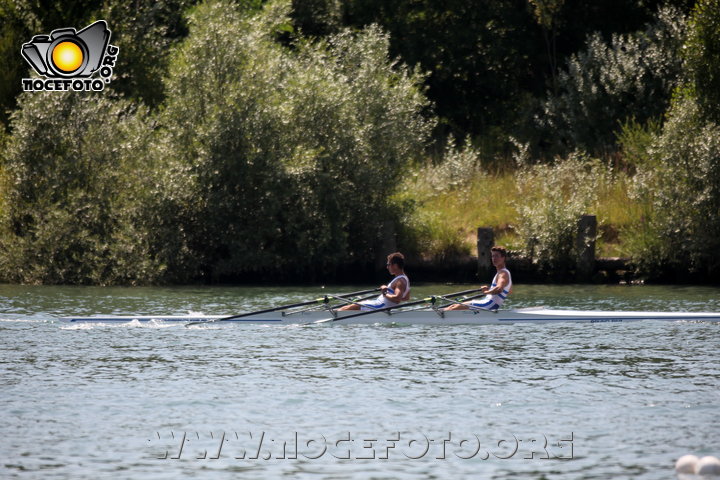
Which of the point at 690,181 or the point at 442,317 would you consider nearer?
the point at 442,317

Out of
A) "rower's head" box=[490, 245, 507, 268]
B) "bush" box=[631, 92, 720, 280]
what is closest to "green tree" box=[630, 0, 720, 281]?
"bush" box=[631, 92, 720, 280]

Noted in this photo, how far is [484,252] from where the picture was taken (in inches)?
1264

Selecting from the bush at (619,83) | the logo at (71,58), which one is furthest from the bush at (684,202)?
the logo at (71,58)

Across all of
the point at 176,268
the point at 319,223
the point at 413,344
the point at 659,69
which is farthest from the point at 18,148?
the point at 659,69

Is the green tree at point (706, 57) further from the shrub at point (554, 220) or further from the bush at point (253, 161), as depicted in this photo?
the bush at point (253, 161)

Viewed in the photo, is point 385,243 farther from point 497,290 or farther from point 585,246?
point 497,290

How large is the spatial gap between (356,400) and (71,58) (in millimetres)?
24550

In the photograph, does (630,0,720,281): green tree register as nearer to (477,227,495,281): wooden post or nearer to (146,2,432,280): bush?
(477,227,495,281): wooden post

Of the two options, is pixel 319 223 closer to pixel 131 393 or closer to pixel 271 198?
pixel 271 198

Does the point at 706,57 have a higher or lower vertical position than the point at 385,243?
higher

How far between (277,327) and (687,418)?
411 inches

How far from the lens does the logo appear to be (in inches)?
1288

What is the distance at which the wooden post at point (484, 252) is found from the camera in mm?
31986

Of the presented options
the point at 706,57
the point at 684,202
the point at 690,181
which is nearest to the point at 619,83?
the point at 706,57
